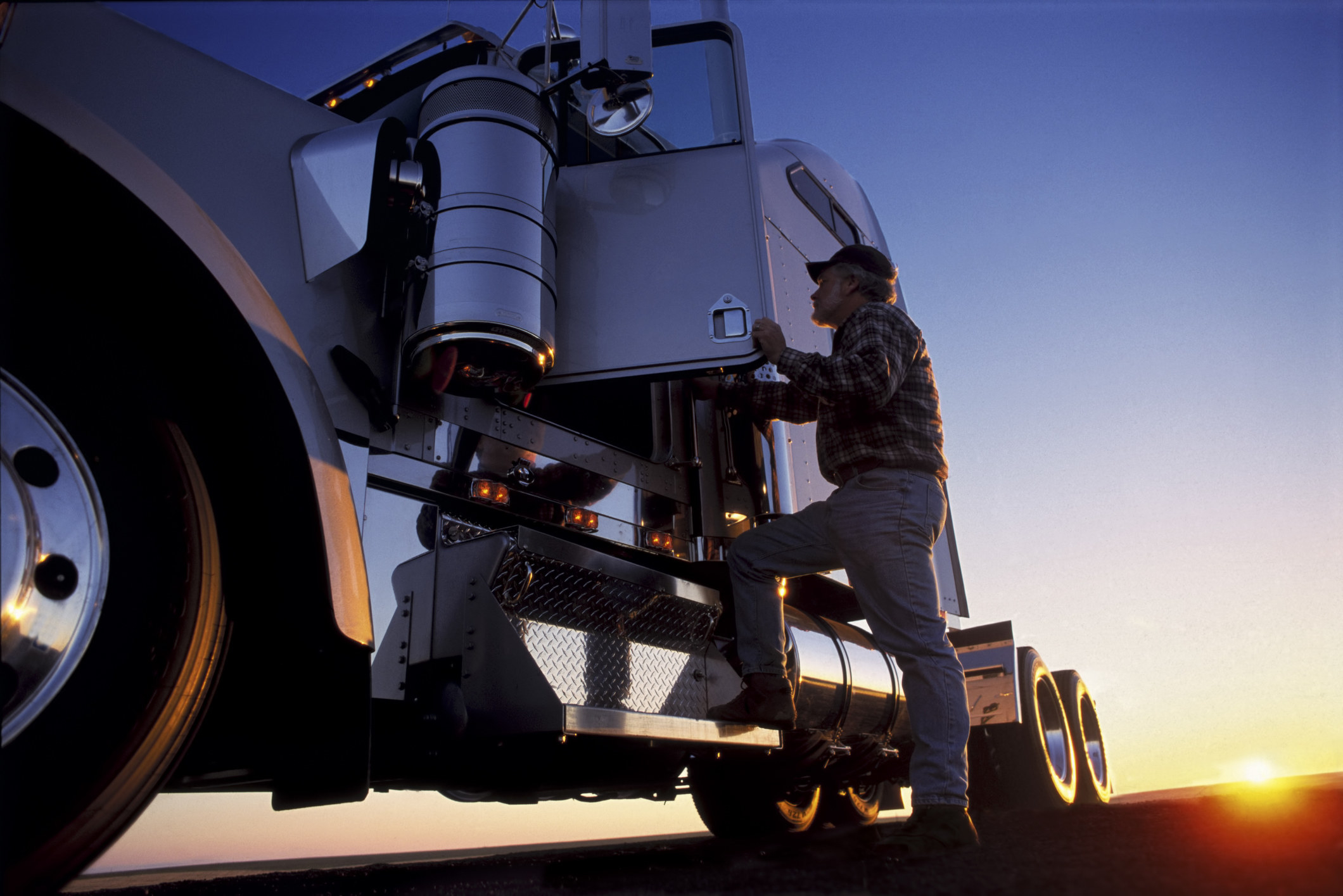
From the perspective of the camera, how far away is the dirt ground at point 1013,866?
1.52 meters

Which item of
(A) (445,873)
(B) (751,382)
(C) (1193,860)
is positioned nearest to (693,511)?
(B) (751,382)

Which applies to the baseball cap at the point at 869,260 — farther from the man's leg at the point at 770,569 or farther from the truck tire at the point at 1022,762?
the truck tire at the point at 1022,762

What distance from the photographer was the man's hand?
259 centimetres

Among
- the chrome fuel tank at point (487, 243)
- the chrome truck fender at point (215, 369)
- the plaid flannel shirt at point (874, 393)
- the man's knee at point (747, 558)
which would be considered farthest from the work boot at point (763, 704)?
the chrome truck fender at point (215, 369)

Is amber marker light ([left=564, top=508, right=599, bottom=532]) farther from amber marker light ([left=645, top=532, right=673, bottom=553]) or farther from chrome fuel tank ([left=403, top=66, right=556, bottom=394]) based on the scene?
chrome fuel tank ([left=403, top=66, right=556, bottom=394])

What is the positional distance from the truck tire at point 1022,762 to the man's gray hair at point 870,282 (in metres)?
2.97

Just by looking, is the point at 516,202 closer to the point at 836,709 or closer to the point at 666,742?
the point at 666,742

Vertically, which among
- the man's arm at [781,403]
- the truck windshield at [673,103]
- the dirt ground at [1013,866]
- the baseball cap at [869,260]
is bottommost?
the dirt ground at [1013,866]

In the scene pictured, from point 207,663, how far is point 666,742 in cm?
126

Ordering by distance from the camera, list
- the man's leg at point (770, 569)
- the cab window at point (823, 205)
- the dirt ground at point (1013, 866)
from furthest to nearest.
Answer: the cab window at point (823, 205) → the man's leg at point (770, 569) → the dirt ground at point (1013, 866)

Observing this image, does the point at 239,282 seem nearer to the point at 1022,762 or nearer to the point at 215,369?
the point at 215,369

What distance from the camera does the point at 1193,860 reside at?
1.67 m

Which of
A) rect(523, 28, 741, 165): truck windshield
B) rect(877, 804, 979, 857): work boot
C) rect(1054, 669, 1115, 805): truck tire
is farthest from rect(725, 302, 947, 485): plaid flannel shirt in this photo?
rect(1054, 669, 1115, 805): truck tire

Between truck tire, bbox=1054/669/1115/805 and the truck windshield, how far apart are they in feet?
13.8
